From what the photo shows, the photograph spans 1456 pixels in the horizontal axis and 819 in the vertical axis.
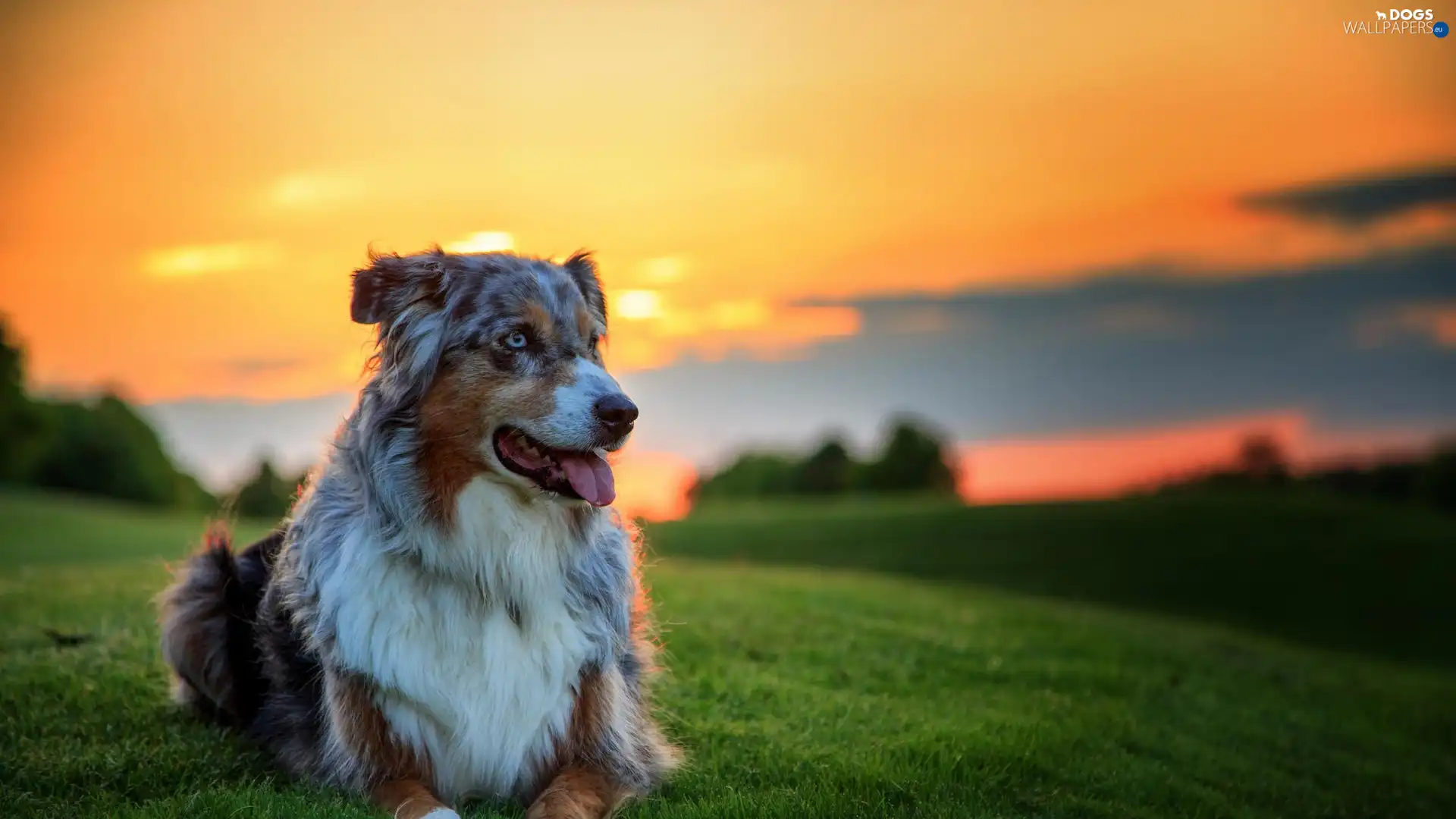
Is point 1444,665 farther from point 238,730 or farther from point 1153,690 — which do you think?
point 238,730

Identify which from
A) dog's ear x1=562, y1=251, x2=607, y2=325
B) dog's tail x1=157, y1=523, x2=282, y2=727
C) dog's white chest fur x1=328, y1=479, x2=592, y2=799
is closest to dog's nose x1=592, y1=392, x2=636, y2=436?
dog's white chest fur x1=328, y1=479, x2=592, y2=799

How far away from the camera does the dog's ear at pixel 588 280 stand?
6141 millimetres

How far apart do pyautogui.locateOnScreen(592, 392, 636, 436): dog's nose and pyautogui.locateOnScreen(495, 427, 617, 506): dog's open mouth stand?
0.17 m

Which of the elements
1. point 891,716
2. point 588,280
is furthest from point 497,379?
Answer: point 891,716

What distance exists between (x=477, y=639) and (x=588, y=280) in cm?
182

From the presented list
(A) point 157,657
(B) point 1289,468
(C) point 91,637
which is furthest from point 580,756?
(B) point 1289,468

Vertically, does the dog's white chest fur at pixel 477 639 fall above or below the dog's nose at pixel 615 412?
below

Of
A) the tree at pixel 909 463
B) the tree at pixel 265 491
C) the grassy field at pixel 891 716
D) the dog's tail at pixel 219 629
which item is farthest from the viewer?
the tree at pixel 909 463

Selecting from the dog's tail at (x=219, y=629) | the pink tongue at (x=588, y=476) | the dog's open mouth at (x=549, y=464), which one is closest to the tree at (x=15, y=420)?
the dog's tail at (x=219, y=629)

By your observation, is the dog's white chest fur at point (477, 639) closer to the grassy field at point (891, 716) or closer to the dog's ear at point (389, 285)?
the grassy field at point (891, 716)

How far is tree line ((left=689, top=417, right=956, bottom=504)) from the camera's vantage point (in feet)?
163

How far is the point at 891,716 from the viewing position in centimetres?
837

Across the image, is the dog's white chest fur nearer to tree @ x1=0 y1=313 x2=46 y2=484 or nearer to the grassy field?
the grassy field

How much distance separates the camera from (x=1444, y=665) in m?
23.9
